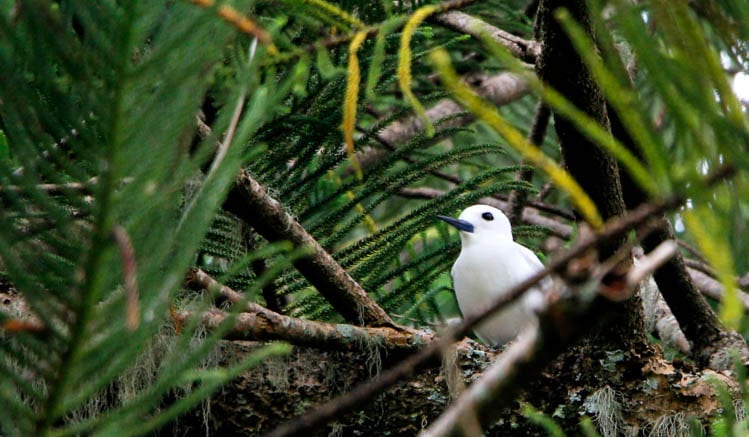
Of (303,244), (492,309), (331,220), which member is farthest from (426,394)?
(492,309)

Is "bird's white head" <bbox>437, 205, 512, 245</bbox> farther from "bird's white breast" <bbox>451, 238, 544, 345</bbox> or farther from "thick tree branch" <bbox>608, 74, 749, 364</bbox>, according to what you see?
"thick tree branch" <bbox>608, 74, 749, 364</bbox>

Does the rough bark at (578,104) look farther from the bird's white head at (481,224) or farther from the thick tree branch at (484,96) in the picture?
the thick tree branch at (484,96)

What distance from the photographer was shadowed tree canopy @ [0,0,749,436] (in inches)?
42.9

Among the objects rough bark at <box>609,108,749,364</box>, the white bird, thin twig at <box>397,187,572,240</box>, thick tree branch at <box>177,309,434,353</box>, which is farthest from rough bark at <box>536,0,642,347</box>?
thin twig at <box>397,187,572,240</box>

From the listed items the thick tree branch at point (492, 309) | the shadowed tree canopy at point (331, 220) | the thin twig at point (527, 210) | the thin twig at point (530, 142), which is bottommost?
the thick tree branch at point (492, 309)

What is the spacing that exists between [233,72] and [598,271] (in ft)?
7.12

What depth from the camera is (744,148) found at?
1097 mm

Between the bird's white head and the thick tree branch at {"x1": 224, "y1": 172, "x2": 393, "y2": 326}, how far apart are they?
1.20 metres

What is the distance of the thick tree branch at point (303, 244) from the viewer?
107 inches

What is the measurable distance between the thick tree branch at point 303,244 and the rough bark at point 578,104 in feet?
2.24

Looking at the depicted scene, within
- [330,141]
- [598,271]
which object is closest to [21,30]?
[598,271]

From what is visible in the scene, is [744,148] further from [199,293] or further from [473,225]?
[473,225]

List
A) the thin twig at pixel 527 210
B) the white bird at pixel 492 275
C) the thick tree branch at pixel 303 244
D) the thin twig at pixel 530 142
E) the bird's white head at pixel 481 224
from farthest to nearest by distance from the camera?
the thin twig at pixel 527 210
the bird's white head at pixel 481 224
the white bird at pixel 492 275
the thin twig at pixel 530 142
the thick tree branch at pixel 303 244

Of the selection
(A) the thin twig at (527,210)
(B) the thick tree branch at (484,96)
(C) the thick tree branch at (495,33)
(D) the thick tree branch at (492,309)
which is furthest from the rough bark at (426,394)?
(B) the thick tree branch at (484,96)
